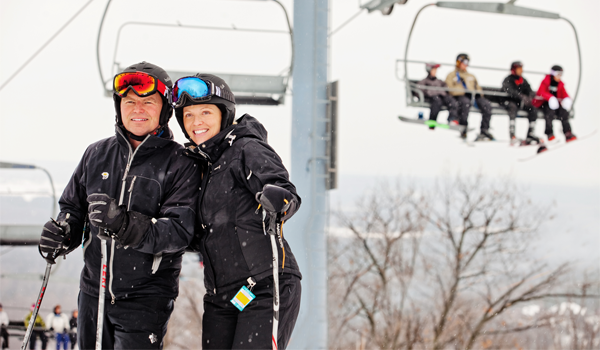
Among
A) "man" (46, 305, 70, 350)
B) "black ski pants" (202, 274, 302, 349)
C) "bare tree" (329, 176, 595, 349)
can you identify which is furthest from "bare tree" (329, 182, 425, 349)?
"black ski pants" (202, 274, 302, 349)

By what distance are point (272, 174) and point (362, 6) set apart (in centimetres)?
549

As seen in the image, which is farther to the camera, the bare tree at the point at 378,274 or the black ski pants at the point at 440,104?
the bare tree at the point at 378,274

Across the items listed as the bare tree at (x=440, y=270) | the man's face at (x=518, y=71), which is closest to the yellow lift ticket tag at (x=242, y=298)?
the man's face at (x=518, y=71)

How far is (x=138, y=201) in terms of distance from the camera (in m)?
2.18

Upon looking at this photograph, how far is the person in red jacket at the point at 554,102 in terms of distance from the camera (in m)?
9.37

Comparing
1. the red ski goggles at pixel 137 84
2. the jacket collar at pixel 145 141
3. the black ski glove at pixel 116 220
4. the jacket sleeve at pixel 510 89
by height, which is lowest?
the black ski glove at pixel 116 220

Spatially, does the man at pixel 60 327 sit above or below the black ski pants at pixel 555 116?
below

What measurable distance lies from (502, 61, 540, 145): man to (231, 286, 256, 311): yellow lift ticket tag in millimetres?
7634

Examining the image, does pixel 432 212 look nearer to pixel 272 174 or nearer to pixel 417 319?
pixel 417 319

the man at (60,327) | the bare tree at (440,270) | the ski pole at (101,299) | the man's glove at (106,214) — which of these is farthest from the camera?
the bare tree at (440,270)

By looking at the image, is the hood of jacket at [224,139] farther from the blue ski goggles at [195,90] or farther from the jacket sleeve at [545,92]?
the jacket sleeve at [545,92]

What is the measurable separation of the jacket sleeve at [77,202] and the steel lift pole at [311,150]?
4592 millimetres

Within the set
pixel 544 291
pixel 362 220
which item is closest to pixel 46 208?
pixel 362 220

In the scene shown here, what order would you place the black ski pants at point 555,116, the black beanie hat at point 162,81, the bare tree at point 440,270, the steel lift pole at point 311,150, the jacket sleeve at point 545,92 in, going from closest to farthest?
the black beanie hat at point 162,81
the steel lift pole at point 311,150
the black ski pants at point 555,116
the jacket sleeve at point 545,92
the bare tree at point 440,270
